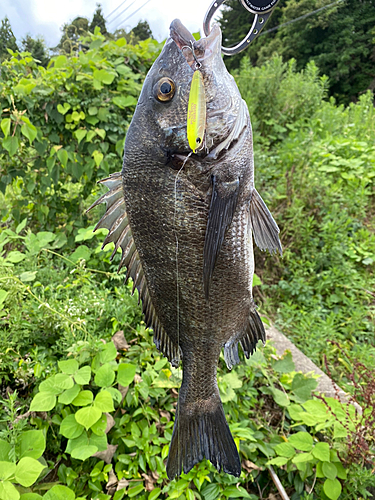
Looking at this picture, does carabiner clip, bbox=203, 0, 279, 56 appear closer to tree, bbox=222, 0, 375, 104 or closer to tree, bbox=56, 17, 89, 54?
tree, bbox=56, 17, 89, 54

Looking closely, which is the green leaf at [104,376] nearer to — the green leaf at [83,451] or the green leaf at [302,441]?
the green leaf at [83,451]

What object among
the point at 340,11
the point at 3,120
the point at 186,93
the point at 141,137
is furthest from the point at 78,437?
the point at 340,11

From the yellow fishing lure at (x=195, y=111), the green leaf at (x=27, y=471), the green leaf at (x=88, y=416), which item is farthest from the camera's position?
the green leaf at (x=88, y=416)

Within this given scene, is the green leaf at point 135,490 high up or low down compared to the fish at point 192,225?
down

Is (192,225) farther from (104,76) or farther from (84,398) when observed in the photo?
(104,76)

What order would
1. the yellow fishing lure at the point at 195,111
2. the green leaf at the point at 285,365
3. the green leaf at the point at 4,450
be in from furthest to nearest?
the green leaf at the point at 285,365 → the green leaf at the point at 4,450 → the yellow fishing lure at the point at 195,111

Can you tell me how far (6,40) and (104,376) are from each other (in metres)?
3.07

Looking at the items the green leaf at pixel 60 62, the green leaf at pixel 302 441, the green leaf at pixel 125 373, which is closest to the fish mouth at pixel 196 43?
the green leaf at pixel 125 373

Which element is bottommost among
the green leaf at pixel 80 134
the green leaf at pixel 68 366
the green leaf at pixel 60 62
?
the green leaf at pixel 68 366

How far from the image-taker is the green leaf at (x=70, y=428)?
1.44m

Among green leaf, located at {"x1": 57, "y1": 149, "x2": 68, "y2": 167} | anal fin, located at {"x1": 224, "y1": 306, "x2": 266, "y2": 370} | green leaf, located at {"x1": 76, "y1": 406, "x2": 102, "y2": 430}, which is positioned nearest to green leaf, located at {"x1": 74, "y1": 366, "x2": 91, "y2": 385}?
green leaf, located at {"x1": 76, "y1": 406, "x2": 102, "y2": 430}

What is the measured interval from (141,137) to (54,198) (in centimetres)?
267

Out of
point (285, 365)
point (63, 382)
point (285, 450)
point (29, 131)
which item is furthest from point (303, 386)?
point (29, 131)

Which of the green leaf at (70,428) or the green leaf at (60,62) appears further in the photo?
the green leaf at (60,62)
